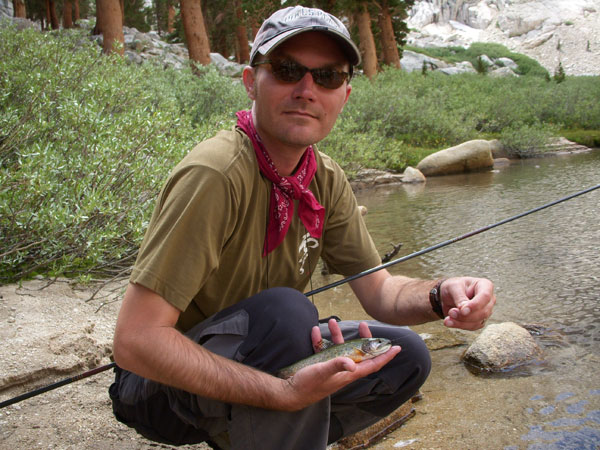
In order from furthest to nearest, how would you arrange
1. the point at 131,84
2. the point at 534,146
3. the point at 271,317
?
the point at 534,146 → the point at 131,84 → the point at 271,317

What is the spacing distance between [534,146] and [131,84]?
14.3 m

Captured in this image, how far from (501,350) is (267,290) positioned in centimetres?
232

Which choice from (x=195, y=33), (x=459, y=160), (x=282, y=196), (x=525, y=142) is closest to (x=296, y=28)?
(x=282, y=196)

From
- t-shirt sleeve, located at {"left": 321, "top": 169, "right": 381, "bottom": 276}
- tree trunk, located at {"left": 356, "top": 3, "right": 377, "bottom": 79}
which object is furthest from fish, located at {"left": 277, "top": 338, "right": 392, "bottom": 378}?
tree trunk, located at {"left": 356, "top": 3, "right": 377, "bottom": 79}

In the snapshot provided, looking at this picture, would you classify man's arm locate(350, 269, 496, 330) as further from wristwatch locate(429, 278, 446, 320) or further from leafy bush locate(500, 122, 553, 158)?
leafy bush locate(500, 122, 553, 158)

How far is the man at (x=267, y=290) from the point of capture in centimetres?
173

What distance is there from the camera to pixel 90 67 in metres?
8.43

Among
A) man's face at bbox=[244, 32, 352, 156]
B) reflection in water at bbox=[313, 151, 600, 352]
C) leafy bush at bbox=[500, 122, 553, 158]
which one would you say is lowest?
reflection in water at bbox=[313, 151, 600, 352]

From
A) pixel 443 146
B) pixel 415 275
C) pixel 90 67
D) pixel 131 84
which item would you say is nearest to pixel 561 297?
pixel 415 275

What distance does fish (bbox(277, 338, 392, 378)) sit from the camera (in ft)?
6.15

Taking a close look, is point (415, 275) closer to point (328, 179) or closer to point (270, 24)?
point (328, 179)

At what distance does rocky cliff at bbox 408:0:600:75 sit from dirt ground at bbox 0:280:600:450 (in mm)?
68306

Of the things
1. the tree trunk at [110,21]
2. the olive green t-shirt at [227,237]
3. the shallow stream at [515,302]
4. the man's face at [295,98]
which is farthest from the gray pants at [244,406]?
the tree trunk at [110,21]

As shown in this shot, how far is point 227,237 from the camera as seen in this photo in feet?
6.33
